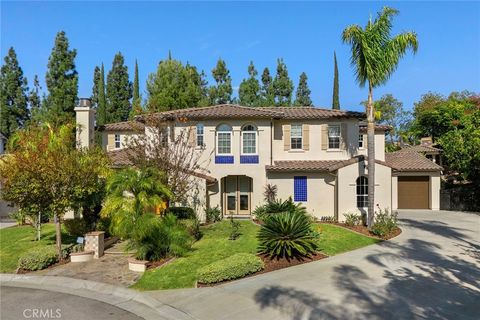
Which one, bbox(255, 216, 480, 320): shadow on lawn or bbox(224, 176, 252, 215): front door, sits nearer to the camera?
bbox(255, 216, 480, 320): shadow on lawn

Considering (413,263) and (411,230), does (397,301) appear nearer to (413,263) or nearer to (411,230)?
(413,263)

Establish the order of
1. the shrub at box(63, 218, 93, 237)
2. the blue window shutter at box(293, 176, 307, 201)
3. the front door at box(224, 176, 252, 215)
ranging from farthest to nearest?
1. the front door at box(224, 176, 252, 215)
2. the blue window shutter at box(293, 176, 307, 201)
3. the shrub at box(63, 218, 93, 237)

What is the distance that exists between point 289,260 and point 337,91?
37.6 m

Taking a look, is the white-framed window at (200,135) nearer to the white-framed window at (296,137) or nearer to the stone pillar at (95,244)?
the white-framed window at (296,137)

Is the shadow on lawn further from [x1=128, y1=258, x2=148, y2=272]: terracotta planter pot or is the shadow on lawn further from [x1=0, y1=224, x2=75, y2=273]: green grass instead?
[x1=0, y1=224, x2=75, y2=273]: green grass

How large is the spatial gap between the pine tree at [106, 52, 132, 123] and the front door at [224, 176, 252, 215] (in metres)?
30.0

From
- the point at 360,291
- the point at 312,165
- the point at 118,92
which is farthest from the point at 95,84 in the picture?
the point at 360,291

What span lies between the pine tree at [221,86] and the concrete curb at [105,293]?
30.5 metres

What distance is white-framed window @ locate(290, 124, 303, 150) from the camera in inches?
942

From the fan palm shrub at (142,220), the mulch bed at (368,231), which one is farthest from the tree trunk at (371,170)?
the fan palm shrub at (142,220)

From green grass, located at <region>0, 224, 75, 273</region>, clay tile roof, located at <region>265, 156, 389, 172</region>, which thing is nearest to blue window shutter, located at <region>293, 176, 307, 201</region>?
clay tile roof, located at <region>265, 156, 389, 172</region>

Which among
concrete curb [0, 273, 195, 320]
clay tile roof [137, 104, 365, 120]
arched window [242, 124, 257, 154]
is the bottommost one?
concrete curb [0, 273, 195, 320]

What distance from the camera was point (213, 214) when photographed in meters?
22.0

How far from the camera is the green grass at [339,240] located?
15.2m
